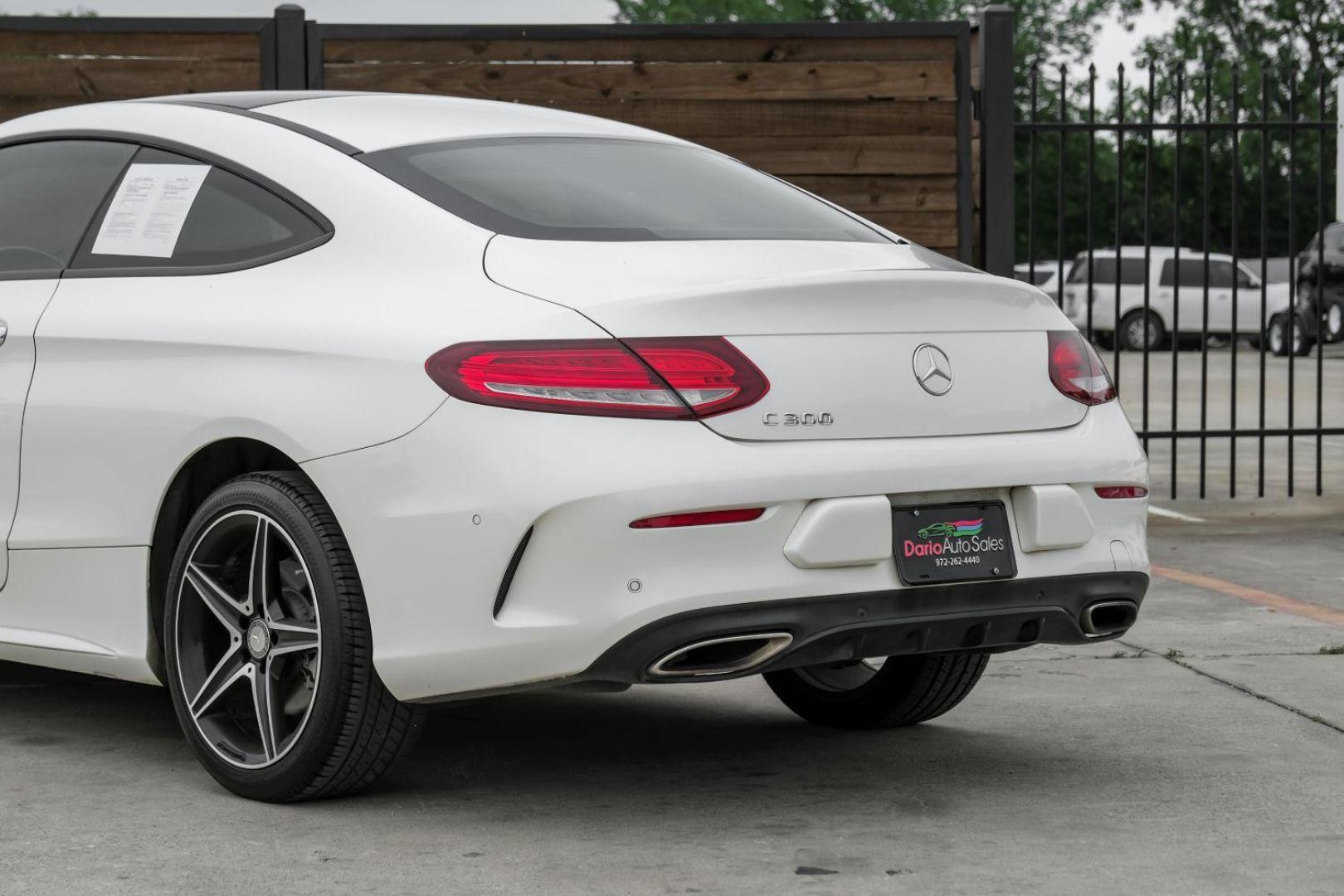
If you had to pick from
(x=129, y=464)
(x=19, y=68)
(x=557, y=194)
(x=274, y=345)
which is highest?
(x=19, y=68)

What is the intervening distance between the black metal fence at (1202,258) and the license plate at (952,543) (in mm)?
3124

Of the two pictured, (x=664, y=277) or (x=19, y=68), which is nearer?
(x=664, y=277)

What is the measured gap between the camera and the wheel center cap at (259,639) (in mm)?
4188

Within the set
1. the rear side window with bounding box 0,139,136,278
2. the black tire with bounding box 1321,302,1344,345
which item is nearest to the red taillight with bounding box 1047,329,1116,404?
the rear side window with bounding box 0,139,136,278

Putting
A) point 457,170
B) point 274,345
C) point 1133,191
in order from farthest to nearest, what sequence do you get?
point 1133,191 → point 457,170 → point 274,345

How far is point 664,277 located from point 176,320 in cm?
114

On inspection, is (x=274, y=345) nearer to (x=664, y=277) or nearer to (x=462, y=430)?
(x=462, y=430)

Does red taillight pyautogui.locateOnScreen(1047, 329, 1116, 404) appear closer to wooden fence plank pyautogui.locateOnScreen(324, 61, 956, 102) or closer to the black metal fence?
the black metal fence

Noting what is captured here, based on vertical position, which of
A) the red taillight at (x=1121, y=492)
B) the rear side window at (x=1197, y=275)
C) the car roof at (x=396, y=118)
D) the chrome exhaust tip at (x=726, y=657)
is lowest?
the chrome exhaust tip at (x=726, y=657)

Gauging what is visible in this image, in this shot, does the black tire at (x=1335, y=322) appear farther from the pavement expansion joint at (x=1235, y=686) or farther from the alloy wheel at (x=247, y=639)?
the alloy wheel at (x=247, y=639)

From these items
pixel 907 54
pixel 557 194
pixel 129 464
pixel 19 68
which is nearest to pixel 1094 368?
pixel 557 194

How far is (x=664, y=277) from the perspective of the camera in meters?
3.90

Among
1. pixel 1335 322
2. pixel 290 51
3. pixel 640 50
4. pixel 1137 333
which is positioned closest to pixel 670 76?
pixel 640 50

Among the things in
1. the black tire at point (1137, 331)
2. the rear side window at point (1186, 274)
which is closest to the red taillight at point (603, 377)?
the rear side window at point (1186, 274)
